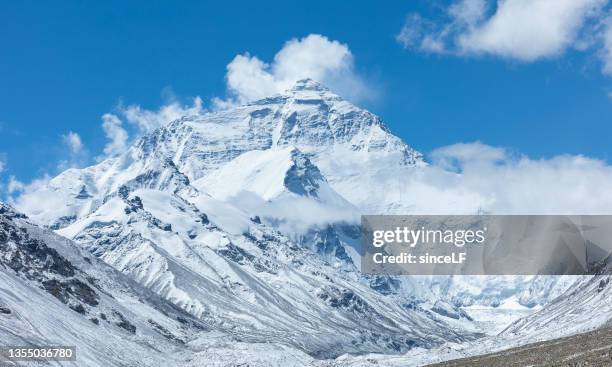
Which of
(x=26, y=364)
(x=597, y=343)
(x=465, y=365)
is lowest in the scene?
(x=26, y=364)

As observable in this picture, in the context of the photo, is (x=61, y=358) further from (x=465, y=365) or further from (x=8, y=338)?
(x=465, y=365)

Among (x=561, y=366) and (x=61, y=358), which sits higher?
(x=561, y=366)

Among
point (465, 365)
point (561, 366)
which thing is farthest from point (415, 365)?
point (561, 366)

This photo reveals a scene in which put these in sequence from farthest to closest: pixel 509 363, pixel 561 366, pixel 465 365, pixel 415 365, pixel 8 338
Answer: pixel 415 365 < pixel 8 338 < pixel 465 365 < pixel 509 363 < pixel 561 366

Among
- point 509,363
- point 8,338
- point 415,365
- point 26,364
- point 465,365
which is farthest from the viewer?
point 415,365

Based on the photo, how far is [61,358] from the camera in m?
190

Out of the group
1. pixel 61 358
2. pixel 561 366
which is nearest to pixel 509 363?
pixel 561 366

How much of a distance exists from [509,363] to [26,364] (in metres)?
93.6

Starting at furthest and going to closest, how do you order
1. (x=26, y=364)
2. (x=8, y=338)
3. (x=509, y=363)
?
(x=8, y=338) < (x=26, y=364) < (x=509, y=363)

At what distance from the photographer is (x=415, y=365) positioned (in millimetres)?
198625

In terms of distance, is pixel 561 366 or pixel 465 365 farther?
pixel 465 365

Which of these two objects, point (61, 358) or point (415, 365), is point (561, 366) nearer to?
point (415, 365)

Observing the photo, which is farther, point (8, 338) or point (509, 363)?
point (8, 338)

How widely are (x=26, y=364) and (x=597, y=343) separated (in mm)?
103069
